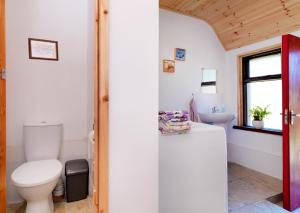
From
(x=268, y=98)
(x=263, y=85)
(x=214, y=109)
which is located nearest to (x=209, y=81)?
(x=214, y=109)

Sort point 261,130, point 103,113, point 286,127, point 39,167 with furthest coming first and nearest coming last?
point 261,130
point 286,127
point 39,167
point 103,113

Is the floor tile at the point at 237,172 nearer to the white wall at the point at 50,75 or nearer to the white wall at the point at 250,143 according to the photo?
the white wall at the point at 250,143

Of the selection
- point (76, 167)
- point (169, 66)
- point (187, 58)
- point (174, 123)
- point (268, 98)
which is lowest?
point (76, 167)

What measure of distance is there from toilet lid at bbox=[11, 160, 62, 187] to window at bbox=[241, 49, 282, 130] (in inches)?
115

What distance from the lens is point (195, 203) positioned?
4.47ft

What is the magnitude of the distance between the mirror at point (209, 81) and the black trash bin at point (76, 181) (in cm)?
226

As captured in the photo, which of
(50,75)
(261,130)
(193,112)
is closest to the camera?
(50,75)

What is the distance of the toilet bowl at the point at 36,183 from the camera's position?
147 centimetres

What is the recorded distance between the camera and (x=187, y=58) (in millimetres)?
2992

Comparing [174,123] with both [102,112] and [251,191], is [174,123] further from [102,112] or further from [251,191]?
[251,191]

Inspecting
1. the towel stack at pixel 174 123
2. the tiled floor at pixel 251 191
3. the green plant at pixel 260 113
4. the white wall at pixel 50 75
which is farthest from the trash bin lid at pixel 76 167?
the green plant at pixel 260 113

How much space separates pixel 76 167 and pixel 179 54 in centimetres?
220

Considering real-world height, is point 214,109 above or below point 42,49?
below

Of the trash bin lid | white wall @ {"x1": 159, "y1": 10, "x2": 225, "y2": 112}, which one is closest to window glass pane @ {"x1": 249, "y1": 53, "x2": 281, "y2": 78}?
white wall @ {"x1": 159, "y1": 10, "x2": 225, "y2": 112}
